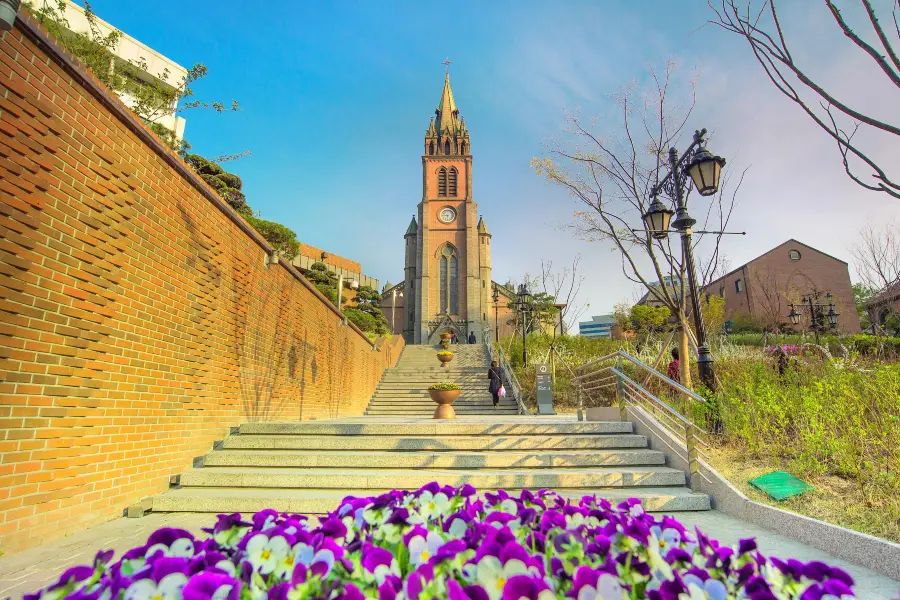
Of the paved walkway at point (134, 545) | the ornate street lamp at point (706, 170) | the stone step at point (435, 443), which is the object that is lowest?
the paved walkway at point (134, 545)

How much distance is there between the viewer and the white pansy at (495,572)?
0.98 m

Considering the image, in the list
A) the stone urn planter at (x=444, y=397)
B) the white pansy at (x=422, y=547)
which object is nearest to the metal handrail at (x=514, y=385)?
the stone urn planter at (x=444, y=397)

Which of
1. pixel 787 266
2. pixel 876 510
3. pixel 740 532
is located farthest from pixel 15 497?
pixel 787 266

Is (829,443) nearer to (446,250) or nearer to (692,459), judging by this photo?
(692,459)

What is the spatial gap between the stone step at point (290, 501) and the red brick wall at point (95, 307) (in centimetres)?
38

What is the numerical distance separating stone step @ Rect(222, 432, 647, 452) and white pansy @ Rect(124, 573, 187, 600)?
195 inches

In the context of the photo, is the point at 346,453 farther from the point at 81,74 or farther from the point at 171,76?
the point at 171,76

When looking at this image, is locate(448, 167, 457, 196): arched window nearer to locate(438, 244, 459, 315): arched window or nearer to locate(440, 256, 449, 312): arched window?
A: locate(438, 244, 459, 315): arched window

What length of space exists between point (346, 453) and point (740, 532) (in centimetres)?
422

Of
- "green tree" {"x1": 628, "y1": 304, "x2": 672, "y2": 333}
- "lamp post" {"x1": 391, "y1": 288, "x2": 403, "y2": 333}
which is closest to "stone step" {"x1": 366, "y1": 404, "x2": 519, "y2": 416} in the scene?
"green tree" {"x1": 628, "y1": 304, "x2": 672, "y2": 333}

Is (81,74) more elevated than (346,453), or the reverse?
(81,74)

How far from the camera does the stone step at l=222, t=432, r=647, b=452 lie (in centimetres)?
582

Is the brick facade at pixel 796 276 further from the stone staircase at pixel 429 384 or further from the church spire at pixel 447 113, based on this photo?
the church spire at pixel 447 113

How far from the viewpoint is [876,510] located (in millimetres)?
3652
